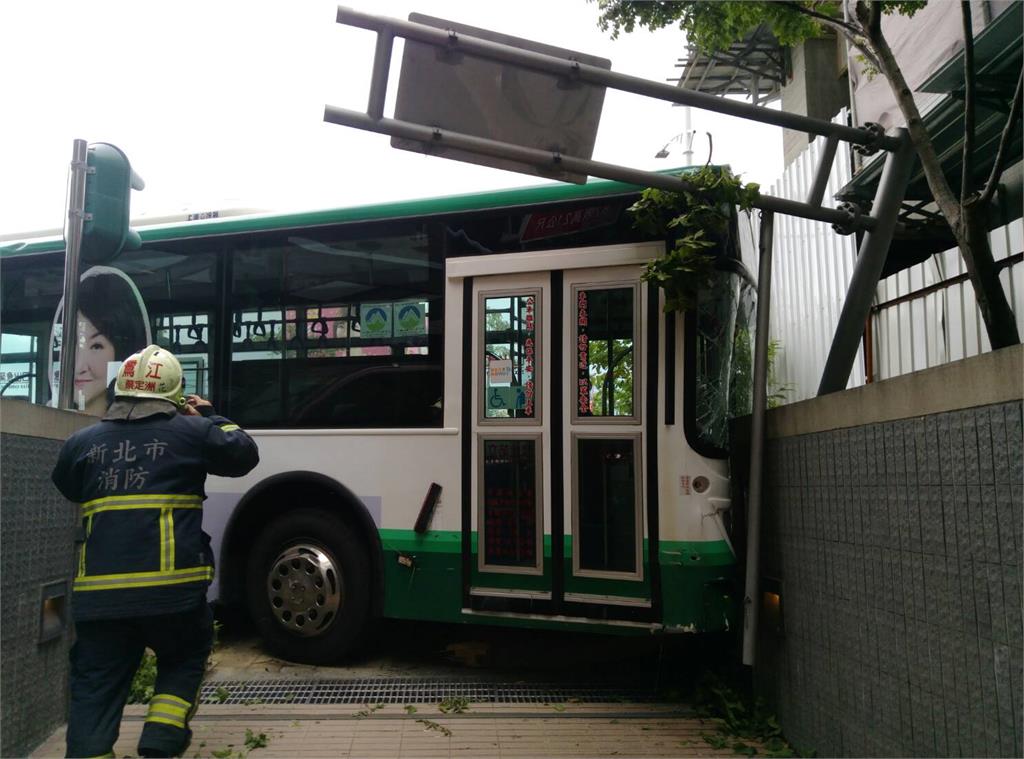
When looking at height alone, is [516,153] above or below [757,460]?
above

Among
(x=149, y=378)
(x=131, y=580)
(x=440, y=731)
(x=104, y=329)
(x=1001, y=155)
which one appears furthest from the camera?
(x=104, y=329)

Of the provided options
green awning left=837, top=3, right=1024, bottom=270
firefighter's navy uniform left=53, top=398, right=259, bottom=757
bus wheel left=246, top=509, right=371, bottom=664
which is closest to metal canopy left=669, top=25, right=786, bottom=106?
green awning left=837, top=3, right=1024, bottom=270

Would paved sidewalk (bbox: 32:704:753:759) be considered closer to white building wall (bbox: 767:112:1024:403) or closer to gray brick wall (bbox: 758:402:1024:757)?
→ gray brick wall (bbox: 758:402:1024:757)

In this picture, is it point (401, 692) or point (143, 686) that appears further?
point (401, 692)

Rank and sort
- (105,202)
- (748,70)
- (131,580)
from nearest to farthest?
(131,580), (105,202), (748,70)

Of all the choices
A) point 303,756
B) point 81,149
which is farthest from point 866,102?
point 303,756

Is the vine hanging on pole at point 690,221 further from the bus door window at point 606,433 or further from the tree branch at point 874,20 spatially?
the tree branch at point 874,20

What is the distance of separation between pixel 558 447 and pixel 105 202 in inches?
116

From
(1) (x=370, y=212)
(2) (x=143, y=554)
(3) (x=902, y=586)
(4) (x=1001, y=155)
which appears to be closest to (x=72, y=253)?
(2) (x=143, y=554)

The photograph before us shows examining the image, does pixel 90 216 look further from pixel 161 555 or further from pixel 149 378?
pixel 161 555

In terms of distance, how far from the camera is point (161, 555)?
135 inches

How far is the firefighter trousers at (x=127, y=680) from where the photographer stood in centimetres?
327

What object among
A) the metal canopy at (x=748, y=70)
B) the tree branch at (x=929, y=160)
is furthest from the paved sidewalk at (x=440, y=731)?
the metal canopy at (x=748, y=70)

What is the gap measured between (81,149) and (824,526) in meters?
4.24
